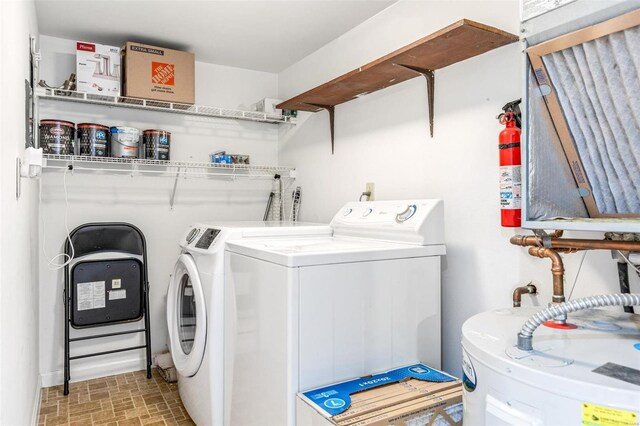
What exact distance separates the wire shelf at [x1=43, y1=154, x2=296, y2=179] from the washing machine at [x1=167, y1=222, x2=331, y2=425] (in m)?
0.83

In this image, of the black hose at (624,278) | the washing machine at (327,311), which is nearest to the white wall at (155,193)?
the washing machine at (327,311)

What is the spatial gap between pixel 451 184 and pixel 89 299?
99.0 inches

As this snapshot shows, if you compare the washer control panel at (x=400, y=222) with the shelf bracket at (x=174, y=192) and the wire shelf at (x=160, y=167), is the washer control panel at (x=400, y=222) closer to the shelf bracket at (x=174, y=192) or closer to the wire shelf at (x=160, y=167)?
the wire shelf at (x=160, y=167)

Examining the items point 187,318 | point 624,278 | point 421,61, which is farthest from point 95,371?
point 624,278

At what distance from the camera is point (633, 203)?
121cm

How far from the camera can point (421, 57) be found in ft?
6.54

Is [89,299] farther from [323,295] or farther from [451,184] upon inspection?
[451,184]

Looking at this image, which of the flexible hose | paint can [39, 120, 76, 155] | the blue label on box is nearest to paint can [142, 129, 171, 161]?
paint can [39, 120, 76, 155]

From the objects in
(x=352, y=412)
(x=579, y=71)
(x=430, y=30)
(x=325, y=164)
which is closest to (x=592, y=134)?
(x=579, y=71)

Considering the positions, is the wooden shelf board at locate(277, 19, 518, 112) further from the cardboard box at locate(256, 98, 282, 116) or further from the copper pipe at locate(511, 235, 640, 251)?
the copper pipe at locate(511, 235, 640, 251)

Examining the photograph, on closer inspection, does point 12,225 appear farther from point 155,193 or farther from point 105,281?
point 155,193

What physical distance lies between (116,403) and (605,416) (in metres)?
2.74

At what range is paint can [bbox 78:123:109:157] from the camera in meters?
2.82

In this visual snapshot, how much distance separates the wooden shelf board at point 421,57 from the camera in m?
1.72
